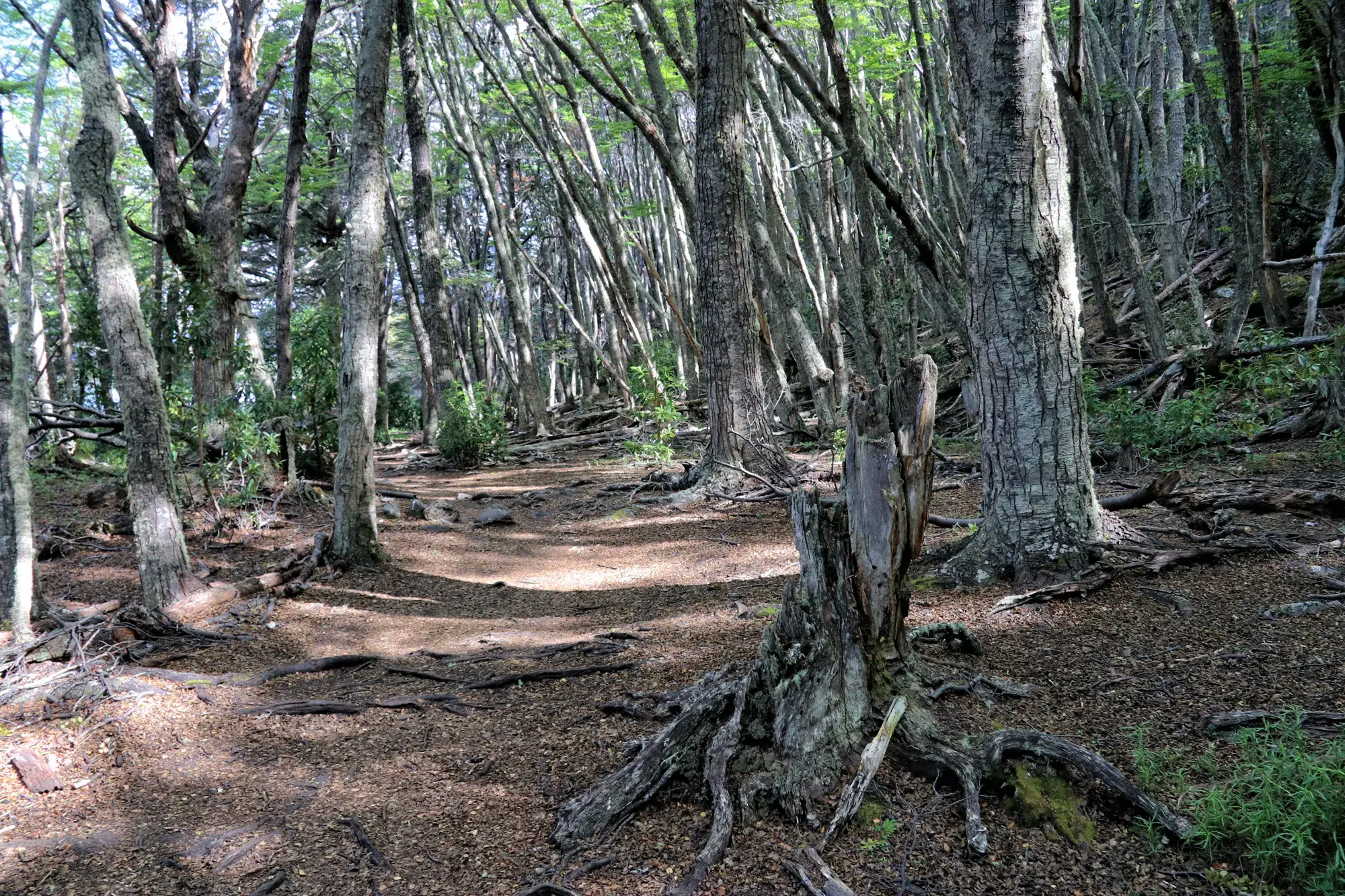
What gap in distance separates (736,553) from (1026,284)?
11.2ft

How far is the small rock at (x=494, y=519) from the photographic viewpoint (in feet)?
30.3

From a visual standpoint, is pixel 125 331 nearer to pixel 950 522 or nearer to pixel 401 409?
pixel 950 522

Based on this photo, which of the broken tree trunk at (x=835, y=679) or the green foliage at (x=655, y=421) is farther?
the green foliage at (x=655, y=421)

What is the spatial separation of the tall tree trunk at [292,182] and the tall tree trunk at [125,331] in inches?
158

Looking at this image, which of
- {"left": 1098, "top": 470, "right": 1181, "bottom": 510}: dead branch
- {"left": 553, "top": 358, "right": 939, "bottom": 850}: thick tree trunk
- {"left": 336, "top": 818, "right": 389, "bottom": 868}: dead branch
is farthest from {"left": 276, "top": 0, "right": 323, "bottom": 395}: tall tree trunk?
{"left": 1098, "top": 470, "right": 1181, "bottom": 510}: dead branch

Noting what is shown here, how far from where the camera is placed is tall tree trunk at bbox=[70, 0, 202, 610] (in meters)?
5.27

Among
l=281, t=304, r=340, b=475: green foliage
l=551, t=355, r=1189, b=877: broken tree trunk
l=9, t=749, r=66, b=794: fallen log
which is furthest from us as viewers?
l=281, t=304, r=340, b=475: green foliage

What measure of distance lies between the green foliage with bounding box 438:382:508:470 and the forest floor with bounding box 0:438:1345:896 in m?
7.69

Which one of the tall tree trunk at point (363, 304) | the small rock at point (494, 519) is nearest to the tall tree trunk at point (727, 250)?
the small rock at point (494, 519)

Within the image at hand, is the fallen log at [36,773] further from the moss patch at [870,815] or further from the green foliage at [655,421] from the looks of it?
the green foliage at [655,421]

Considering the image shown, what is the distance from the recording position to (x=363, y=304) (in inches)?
270

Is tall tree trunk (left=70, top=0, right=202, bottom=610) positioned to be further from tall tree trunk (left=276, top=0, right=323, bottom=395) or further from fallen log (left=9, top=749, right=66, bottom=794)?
tall tree trunk (left=276, top=0, right=323, bottom=395)

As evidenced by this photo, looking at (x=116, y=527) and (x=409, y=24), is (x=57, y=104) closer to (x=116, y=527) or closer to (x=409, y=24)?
(x=409, y=24)

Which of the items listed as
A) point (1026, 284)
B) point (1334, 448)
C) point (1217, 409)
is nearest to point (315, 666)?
point (1026, 284)
